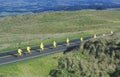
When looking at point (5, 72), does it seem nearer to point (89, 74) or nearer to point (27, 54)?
point (89, 74)

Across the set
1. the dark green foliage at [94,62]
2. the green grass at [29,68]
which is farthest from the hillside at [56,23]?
the green grass at [29,68]

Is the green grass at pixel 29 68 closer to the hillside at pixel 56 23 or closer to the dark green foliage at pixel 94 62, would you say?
the dark green foliage at pixel 94 62

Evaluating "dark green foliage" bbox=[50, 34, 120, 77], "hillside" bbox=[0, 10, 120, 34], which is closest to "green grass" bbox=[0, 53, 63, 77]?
"dark green foliage" bbox=[50, 34, 120, 77]

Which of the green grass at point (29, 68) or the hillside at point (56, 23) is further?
the hillside at point (56, 23)

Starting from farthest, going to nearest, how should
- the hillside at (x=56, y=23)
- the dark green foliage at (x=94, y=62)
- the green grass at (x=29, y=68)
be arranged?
the hillside at (x=56, y=23) → the green grass at (x=29, y=68) → the dark green foliage at (x=94, y=62)

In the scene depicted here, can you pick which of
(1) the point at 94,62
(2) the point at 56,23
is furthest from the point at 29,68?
(2) the point at 56,23

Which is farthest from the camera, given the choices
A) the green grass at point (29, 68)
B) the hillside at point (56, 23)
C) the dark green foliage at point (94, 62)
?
the hillside at point (56, 23)

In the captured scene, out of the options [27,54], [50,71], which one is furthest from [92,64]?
[27,54]

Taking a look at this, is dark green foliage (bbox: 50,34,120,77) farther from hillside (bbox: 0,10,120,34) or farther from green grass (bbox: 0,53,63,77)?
hillside (bbox: 0,10,120,34)
